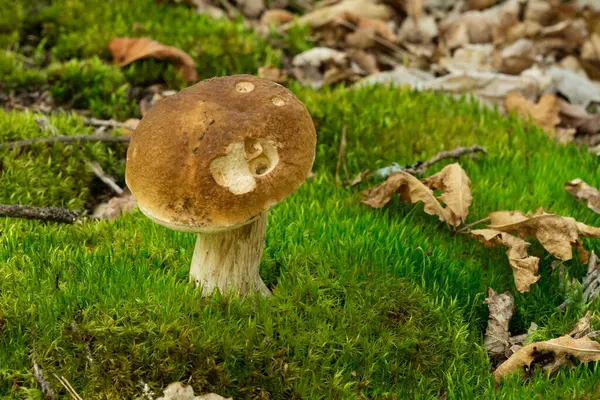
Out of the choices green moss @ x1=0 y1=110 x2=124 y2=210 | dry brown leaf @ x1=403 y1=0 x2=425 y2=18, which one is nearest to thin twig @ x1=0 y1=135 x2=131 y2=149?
green moss @ x1=0 y1=110 x2=124 y2=210

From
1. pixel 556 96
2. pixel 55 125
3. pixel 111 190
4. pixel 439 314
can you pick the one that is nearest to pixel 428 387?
pixel 439 314

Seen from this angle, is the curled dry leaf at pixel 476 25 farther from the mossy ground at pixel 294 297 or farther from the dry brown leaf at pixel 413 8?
the mossy ground at pixel 294 297

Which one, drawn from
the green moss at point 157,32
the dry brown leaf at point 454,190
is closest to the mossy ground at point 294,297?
the dry brown leaf at point 454,190

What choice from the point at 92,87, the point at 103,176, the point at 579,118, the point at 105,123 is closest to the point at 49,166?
the point at 103,176

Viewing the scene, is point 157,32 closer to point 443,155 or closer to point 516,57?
point 443,155

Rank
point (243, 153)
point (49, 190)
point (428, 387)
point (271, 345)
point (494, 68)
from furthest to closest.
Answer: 1. point (494, 68)
2. point (49, 190)
3. point (428, 387)
4. point (271, 345)
5. point (243, 153)

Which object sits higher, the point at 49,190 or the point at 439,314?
the point at 439,314

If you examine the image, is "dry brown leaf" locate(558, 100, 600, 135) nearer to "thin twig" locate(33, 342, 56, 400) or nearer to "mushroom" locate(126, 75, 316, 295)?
"mushroom" locate(126, 75, 316, 295)

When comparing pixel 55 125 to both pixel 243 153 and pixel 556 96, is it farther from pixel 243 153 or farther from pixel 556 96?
pixel 556 96
